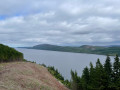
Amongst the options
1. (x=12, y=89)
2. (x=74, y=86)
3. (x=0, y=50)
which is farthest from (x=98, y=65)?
(x=0, y=50)

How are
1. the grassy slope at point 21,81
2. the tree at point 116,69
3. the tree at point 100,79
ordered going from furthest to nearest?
the tree at point 116,69
the tree at point 100,79
the grassy slope at point 21,81

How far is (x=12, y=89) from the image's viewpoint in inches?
688

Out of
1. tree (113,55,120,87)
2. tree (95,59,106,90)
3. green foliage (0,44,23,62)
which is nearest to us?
tree (95,59,106,90)

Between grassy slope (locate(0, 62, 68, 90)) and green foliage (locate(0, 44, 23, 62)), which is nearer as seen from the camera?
grassy slope (locate(0, 62, 68, 90))

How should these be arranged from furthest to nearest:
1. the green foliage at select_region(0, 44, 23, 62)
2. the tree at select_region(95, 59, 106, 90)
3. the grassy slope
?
the green foliage at select_region(0, 44, 23, 62) < the tree at select_region(95, 59, 106, 90) < the grassy slope

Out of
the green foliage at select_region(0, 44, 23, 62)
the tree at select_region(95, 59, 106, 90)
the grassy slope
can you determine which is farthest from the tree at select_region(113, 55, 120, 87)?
the green foliage at select_region(0, 44, 23, 62)

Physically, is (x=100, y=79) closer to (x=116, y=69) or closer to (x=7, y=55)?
(x=116, y=69)

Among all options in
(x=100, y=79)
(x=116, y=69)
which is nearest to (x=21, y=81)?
(x=100, y=79)

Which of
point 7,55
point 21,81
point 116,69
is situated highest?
point 116,69

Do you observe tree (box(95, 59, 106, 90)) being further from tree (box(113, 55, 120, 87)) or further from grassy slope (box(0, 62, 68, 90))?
grassy slope (box(0, 62, 68, 90))

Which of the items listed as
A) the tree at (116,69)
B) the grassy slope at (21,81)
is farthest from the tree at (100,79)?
the grassy slope at (21,81)

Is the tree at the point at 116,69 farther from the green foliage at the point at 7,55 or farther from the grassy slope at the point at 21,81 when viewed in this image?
→ the green foliage at the point at 7,55

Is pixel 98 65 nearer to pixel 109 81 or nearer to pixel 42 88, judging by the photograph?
pixel 109 81

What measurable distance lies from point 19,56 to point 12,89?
49.9m
